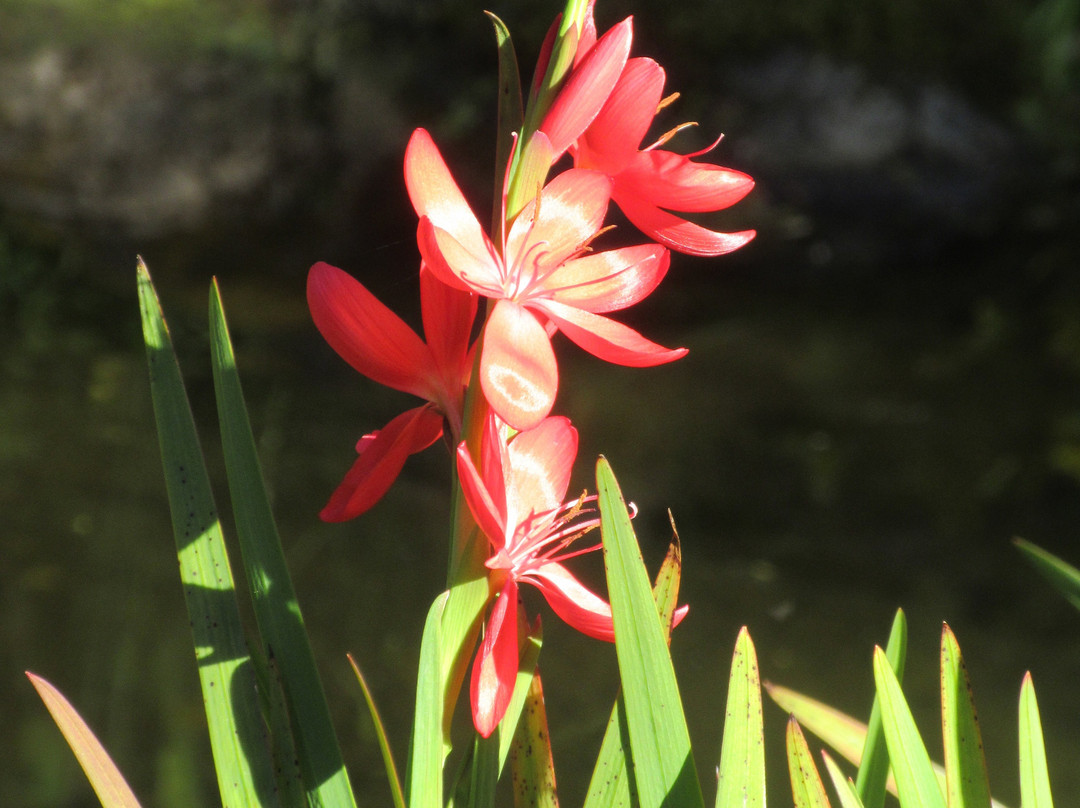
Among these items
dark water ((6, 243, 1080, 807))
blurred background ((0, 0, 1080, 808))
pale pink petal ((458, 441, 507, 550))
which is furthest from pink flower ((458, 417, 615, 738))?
dark water ((6, 243, 1080, 807))

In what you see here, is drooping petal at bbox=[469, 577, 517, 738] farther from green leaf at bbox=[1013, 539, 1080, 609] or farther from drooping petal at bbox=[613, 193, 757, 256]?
green leaf at bbox=[1013, 539, 1080, 609]

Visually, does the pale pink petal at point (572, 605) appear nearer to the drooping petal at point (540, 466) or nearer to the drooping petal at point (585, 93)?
the drooping petal at point (540, 466)

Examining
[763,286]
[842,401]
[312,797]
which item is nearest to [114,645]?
[312,797]

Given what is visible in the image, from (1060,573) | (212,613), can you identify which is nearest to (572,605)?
(212,613)

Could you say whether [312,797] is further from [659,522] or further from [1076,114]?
[1076,114]

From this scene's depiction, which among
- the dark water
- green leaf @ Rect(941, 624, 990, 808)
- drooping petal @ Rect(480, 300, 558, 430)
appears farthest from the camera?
the dark water

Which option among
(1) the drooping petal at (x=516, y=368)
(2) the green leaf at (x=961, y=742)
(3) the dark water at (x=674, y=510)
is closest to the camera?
(1) the drooping petal at (x=516, y=368)

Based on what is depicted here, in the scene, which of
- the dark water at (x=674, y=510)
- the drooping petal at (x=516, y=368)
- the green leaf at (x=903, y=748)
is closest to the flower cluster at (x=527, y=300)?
the drooping petal at (x=516, y=368)
